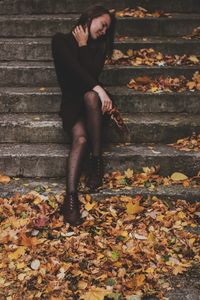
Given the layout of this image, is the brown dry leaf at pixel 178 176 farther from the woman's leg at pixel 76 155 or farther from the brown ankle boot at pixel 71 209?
the brown ankle boot at pixel 71 209

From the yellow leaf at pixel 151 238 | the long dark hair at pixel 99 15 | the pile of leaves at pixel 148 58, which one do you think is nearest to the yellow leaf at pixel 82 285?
the yellow leaf at pixel 151 238

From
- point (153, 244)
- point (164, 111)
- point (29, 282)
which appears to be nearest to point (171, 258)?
point (153, 244)

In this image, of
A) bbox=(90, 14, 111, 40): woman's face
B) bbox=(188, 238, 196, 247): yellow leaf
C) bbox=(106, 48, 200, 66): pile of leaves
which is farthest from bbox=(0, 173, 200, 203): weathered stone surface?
bbox=(106, 48, 200, 66): pile of leaves

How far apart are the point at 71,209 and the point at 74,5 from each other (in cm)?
373

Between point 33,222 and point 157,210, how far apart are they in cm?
107

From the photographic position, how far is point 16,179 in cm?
396

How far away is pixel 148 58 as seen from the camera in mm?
5141

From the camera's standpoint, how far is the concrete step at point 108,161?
3.91 metres

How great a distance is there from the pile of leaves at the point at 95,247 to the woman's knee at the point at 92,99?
840 millimetres

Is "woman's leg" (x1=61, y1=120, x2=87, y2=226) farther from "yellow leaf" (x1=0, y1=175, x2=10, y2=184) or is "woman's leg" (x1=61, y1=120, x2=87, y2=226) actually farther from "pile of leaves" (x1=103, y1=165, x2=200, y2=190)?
"yellow leaf" (x1=0, y1=175, x2=10, y2=184)

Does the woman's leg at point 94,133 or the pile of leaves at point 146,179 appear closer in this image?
the woman's leg at point 94,133

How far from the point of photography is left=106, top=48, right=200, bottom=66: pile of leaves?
507cm

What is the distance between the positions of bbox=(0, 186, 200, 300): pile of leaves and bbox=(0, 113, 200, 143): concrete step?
822 millimetres

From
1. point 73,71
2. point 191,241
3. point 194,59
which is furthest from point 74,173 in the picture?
point 194,59
